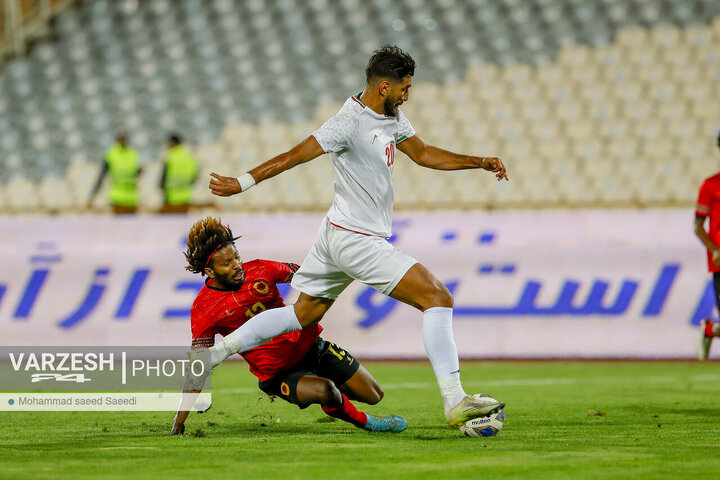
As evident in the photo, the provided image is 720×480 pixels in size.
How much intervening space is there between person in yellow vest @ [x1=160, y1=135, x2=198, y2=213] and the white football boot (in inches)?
360

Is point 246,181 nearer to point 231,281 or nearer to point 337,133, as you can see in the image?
point 337,133

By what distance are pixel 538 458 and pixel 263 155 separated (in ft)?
39.9

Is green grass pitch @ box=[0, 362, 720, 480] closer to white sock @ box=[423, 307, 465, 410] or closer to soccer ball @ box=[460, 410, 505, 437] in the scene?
soccer ball @ box=[460, 410, 505, 437]

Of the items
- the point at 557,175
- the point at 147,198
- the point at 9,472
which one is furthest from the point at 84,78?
the point at 9,472

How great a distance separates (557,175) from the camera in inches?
→ 609

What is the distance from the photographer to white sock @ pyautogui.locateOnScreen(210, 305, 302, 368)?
5.49 m

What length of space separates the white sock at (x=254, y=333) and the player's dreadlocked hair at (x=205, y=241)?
1.53ft

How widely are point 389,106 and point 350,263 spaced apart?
2.65 ft

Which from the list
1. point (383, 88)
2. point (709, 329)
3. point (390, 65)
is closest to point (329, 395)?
point (383, 88)

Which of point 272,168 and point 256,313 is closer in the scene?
point 272,168

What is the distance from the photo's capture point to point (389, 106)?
5.45 meters

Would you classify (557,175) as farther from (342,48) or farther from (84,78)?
(84,78)

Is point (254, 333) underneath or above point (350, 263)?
underneath

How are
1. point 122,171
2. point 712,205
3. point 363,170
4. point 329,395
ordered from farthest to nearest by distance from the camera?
point 122,171
point 712,205
point 329,395
point 363,170
